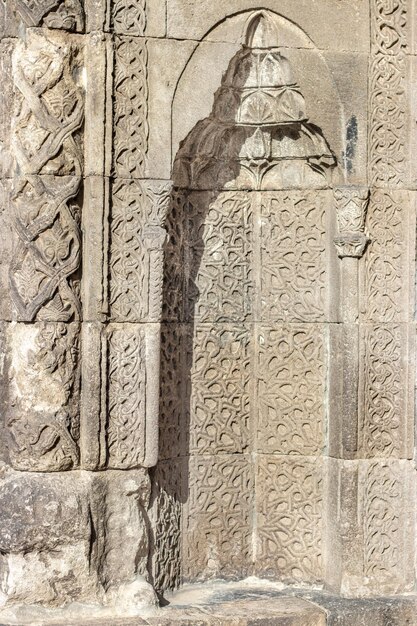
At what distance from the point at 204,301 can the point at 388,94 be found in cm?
160

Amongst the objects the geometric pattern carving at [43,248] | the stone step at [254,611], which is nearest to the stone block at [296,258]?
the geometric pattern carving at [43,248]

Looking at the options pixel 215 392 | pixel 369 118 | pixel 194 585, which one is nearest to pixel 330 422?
pixel 215 392

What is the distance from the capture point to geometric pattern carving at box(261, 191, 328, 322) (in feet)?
24.5

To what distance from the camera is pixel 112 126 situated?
261 inches

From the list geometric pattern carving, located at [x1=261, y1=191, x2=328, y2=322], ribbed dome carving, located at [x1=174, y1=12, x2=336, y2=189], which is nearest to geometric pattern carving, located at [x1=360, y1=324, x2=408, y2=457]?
geometric pattern carving, located at [x1=261, y1=191, x2=328, y2=322]

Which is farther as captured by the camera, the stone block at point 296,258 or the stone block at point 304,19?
the stone block at point 296,258

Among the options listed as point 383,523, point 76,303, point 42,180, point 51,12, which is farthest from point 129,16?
point 383,523

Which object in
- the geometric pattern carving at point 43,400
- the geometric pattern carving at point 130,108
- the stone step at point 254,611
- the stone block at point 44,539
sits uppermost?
the geometric pattern carving at point 130,108

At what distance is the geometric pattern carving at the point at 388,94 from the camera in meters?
7.17

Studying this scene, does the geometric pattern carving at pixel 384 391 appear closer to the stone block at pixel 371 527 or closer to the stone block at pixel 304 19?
the stone block at pixel 371 527

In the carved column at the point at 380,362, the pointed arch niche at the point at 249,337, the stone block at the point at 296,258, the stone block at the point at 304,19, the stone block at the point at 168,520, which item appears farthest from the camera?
the stone block at the point at 296,258

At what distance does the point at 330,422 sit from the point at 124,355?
1402 millimetres

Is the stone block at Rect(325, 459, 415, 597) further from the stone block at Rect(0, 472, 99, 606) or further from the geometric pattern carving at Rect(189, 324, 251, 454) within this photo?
the stone block at Rect(0, 472, 99, 606)

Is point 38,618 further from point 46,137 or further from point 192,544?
point 46,137
